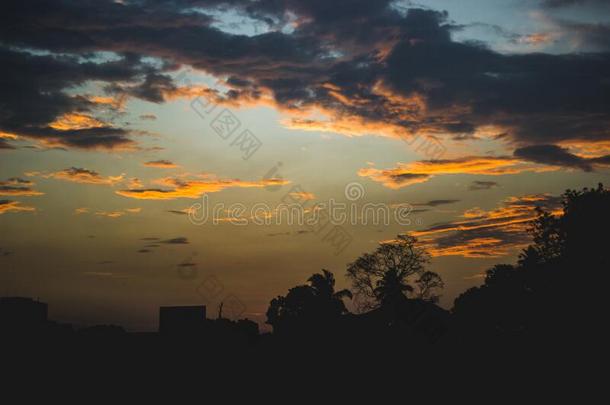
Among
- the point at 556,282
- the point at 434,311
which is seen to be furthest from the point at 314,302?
the point at 556,282

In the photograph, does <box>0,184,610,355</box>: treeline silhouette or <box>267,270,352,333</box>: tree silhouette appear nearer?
<box>0,184,610,355</box>: treeline silhouette

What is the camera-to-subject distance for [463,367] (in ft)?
103

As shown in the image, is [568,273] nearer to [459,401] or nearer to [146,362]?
[459,401]

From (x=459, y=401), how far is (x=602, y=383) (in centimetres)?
677

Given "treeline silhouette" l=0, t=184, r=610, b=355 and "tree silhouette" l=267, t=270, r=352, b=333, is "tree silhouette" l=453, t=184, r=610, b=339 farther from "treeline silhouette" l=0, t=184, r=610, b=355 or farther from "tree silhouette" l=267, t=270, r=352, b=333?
"tree silhouette" l=267, t=270, r=352, b=333

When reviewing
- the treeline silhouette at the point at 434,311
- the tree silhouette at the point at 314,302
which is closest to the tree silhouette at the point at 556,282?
the treeline silhouette at the point at 434,311

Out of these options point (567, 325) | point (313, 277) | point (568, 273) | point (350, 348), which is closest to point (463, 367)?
point (350, 348)

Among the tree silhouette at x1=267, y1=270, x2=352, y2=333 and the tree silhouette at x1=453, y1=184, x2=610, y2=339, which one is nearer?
the tree silhouette at x1=453, y1=184, x2=610, y2=339

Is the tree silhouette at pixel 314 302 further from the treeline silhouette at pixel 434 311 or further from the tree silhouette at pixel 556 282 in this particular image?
the tree silhouette at pixel 556 282

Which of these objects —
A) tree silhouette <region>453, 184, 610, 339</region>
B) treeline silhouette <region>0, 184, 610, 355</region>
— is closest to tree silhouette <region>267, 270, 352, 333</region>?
treeline silhouette <region>0, 184, 610, 355</region>

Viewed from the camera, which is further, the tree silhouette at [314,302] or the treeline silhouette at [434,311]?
the tree silhouette at [314,302]

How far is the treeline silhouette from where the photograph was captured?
35031mm

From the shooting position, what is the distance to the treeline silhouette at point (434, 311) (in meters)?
35.0

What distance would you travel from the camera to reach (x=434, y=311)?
188ft
